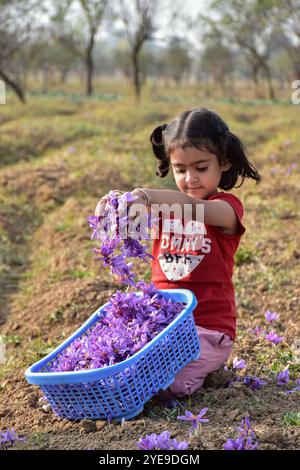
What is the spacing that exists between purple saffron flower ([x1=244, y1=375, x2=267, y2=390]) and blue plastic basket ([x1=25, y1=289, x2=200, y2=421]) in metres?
0.37

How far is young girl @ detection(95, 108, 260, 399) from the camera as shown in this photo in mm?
2889

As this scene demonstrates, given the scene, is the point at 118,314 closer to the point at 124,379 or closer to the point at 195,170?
the point at 124,379

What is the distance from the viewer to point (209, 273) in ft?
10.1

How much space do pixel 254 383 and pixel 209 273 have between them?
0.57 m

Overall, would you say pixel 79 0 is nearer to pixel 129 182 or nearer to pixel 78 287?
pixel 129 182

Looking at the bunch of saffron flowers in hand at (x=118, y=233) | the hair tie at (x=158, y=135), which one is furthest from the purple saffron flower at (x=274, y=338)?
the hair tie at (x=158, y=135)

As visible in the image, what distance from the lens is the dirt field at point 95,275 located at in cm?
261

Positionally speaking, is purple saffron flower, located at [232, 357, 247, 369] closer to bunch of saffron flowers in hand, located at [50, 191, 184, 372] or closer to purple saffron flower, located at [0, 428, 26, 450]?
bunch of saffron flowers in hand, located at [50, 191, 184, 372]

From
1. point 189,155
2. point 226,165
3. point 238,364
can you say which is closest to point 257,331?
point 238,364

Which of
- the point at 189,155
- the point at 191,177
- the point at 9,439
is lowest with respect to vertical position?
the point at 9,439

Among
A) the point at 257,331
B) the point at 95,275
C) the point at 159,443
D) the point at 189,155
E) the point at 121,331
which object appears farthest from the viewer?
the point at 95,275

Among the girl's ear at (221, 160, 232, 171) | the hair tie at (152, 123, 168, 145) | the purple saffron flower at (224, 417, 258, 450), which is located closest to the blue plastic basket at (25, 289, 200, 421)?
the purple saffron flower at (224, 417, 258, 450)

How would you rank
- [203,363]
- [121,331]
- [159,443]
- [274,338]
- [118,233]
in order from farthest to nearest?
[274,338]
[203,363]
[121,331]
[118,233]
[159,443]

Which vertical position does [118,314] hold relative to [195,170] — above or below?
below
